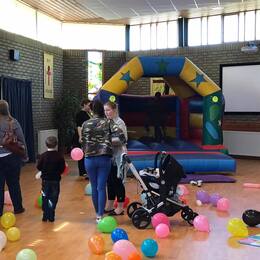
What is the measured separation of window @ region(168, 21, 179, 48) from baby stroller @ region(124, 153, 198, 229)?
8248mm

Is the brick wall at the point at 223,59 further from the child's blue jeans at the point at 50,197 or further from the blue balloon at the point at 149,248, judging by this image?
the blue balloon at the point at 149,248

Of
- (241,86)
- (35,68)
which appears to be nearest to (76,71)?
(35,68)

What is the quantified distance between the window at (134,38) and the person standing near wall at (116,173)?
27.1ft

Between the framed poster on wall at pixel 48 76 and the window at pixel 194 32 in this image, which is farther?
the window at pixel 194 32

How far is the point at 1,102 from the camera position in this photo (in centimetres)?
514

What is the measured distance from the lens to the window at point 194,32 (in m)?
12.3

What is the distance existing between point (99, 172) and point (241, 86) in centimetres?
794

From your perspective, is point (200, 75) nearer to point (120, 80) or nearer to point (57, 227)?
point (120, 80)

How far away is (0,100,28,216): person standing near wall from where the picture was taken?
16.9ft

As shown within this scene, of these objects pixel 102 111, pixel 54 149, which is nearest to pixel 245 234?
pixel 102 111

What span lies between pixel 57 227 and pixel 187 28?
8878 millimetres

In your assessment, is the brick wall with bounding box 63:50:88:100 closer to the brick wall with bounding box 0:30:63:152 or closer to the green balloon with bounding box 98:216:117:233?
the brick wall with bounding box 0:30:63:152

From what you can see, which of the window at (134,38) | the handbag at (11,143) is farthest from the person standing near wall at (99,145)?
the window at (134,38)

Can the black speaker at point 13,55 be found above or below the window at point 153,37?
below
